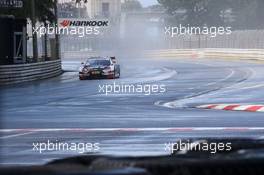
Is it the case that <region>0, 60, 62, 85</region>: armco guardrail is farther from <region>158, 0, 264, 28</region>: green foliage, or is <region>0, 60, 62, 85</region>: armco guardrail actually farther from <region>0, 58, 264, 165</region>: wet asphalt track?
<region>158, 0, 264, 28</region>: green foliage

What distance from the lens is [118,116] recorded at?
53.9 feet

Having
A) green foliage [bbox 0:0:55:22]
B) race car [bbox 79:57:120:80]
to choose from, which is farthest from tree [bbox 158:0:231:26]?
green foliage [bbox 0:0:55:22]

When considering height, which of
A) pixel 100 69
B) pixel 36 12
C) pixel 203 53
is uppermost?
pixel 36 12

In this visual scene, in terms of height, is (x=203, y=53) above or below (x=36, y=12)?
below

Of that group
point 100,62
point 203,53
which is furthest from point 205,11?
point 203,53

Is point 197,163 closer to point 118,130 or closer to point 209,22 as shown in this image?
point 118,130

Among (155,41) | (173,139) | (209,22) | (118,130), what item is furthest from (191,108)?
(173,139)

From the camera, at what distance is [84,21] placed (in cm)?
1491

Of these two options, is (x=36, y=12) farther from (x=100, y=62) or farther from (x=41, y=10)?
(x=100, y=62)

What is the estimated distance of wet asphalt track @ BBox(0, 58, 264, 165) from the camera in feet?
35.4

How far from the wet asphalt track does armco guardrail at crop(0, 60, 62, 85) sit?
8.49ft

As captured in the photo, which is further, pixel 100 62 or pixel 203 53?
pixel 203 53

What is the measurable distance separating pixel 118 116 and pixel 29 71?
752 inches

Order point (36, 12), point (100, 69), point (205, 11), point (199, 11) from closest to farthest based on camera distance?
point (199, 11) → point (205, 11) → point (100, 69) → point (36, 12)
